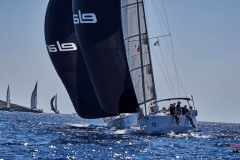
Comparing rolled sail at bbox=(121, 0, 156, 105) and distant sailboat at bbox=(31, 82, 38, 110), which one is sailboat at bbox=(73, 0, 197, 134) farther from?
distant sailboat at bbox=(31, 82, 38, 110)

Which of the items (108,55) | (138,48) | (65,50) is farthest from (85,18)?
(65,50)

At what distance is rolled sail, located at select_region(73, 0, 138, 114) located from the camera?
42312 millimetres

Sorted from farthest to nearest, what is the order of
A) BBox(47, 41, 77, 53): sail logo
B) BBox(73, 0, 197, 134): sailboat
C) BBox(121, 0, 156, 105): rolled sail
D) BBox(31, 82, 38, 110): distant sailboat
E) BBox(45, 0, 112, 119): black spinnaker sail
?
BBox(31, 82, 38, 110): distant sailboat → BBox(47, 41, 77, 53): sail logo → BBox(45, 0, 112, 119): black spinnaker sail → BBox(121, 0, 156, 105): rolled sail → BBox(73, 0, 197, 134): sailboat

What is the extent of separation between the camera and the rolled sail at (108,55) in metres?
42.3

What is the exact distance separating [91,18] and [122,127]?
12.2m

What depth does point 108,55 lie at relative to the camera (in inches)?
1676

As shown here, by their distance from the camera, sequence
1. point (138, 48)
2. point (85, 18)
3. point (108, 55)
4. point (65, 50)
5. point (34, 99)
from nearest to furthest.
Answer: point (108, 55), point (85, 18), point (138, 48), point (65, 50), point (34, 99)

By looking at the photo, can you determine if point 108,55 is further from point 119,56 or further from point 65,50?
point 65,50

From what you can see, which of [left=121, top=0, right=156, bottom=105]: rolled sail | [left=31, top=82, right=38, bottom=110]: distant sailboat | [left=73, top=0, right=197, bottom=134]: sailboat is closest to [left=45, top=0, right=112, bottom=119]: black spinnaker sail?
[left=121, top=0, right=156, bottom=105]: rolled sail

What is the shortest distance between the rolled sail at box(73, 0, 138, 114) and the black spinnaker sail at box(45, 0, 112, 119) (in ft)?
33.9

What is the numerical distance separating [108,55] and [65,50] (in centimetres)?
1301

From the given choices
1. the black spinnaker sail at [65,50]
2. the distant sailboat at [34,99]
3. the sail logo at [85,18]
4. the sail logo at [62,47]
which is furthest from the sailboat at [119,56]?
the distant sailboat at [34,99]

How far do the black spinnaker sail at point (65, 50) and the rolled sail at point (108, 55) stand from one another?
10.3 m

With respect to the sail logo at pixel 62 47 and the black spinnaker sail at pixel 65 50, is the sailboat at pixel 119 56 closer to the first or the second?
the black spinnaker sail at pixel 65 50
